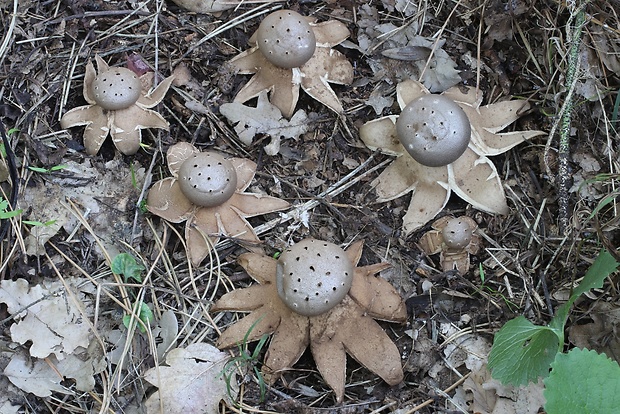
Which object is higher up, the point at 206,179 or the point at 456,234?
the point at 206,179

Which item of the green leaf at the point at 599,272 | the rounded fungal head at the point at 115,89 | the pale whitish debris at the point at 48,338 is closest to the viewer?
the green leaf at the point at 599,272

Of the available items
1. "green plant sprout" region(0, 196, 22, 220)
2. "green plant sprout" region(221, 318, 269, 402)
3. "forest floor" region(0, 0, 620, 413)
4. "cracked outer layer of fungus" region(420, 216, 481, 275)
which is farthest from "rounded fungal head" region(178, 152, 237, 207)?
"cracked outer layer of fungus" region(420, 216, 481, 275)

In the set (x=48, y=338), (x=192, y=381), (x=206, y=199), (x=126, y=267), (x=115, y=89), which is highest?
(x=115, y=89)

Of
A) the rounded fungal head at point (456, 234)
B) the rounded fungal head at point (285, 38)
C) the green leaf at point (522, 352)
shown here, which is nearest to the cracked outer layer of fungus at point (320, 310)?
the rounded fungal head at point (456, 234)

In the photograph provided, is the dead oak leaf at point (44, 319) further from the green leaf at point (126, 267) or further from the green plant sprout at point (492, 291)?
the green plant sprout at point (492, 291)

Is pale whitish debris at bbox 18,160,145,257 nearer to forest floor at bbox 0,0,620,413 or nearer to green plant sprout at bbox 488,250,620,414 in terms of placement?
forest floor at bbox 0,0,620,413

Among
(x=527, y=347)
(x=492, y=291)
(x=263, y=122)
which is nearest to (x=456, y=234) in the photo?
(x=492, y=291)

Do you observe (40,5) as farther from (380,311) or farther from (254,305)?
(380,311)

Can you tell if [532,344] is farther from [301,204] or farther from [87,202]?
[87,202]
